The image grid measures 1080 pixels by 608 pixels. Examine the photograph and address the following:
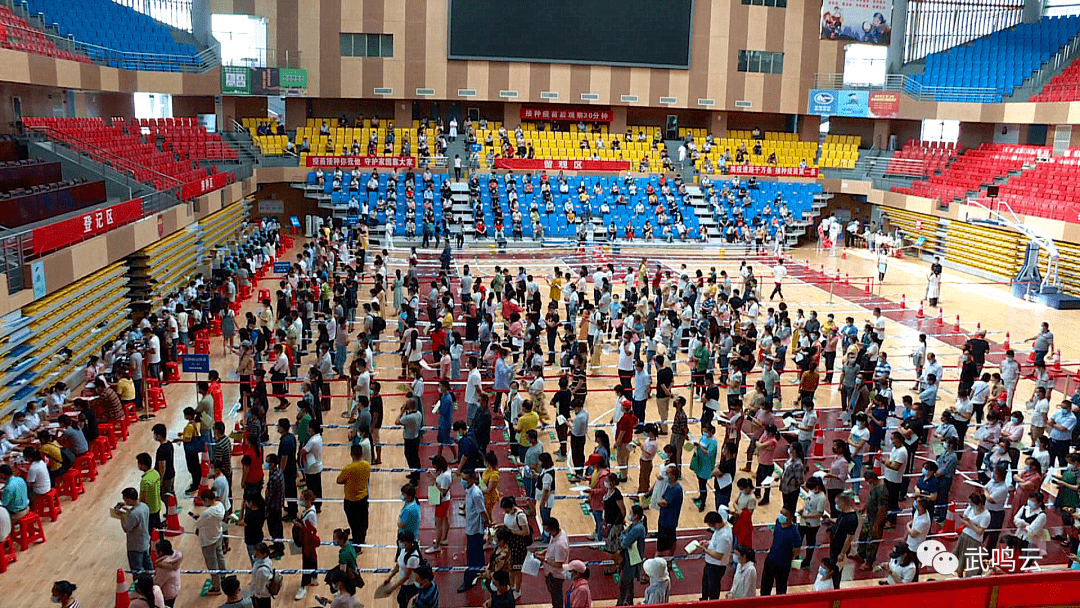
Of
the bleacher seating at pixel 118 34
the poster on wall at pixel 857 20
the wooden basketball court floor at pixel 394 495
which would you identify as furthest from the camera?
the poster on wall at pixel 857 20

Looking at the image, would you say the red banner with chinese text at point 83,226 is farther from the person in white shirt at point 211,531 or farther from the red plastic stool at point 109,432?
the person in white shirt at point 211,531

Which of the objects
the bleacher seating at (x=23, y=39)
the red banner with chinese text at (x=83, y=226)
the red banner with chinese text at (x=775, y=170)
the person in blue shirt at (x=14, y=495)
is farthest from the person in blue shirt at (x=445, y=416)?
the red banner with chinese text at (x=775, y=170)

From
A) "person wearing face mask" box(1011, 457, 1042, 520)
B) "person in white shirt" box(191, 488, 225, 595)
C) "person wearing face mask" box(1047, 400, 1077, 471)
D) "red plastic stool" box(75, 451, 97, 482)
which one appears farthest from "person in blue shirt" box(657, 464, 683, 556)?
"red plastic stool" box(75, 451, 97, 482)

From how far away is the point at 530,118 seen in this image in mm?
46156

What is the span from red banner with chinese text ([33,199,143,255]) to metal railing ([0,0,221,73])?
5161mm

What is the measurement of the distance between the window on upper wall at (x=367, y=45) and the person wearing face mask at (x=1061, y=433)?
35077 mm

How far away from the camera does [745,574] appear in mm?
9180

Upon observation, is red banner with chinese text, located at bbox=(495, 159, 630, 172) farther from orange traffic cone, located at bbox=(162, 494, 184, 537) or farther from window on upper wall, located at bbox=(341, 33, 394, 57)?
orange traffic cone, located at bbox=(162, 494, 184, 537)

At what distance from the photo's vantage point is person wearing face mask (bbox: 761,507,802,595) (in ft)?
32.6

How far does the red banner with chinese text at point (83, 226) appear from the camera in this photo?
1655 cm

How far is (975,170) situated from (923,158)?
426cm

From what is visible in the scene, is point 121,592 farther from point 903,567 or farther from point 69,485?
point 903,567

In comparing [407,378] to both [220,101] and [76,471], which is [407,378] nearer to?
[76,471]

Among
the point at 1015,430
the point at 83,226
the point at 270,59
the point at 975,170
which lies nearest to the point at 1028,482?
the point at 1015,430
